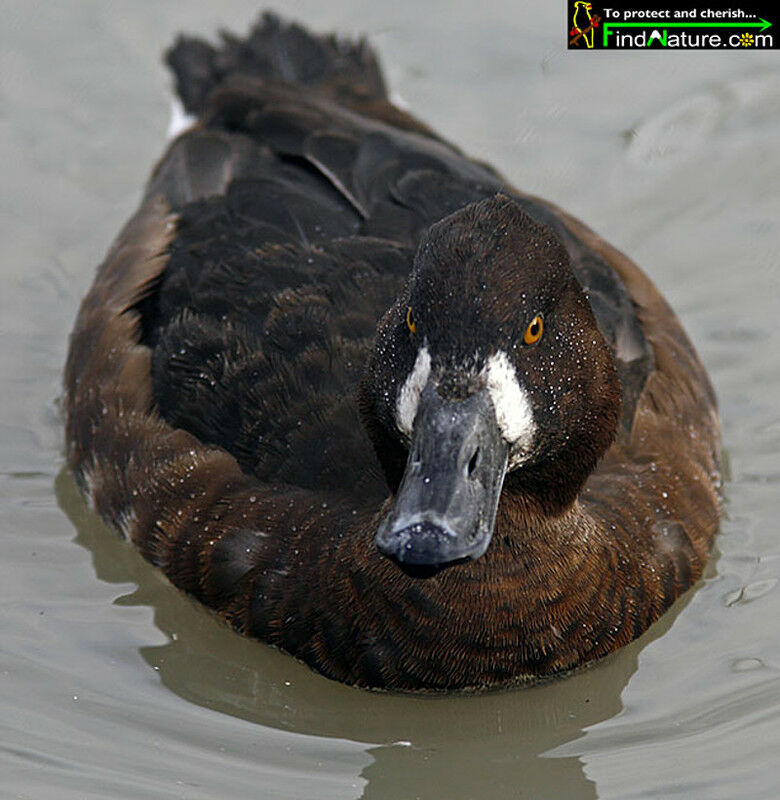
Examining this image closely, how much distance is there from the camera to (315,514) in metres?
6.34

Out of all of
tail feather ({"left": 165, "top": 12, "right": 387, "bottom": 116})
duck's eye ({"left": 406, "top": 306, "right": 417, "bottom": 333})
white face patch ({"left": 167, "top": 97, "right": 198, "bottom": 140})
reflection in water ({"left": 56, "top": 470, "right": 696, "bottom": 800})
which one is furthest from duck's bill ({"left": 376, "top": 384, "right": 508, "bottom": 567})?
white face patch ({"left": 167, "top": 97, "right": 198, "bottom": 140})

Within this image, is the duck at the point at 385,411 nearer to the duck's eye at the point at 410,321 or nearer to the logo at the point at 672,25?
the duck's eye at the point at 410,321

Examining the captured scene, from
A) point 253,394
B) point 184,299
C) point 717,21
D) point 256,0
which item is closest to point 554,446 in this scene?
point 253,394

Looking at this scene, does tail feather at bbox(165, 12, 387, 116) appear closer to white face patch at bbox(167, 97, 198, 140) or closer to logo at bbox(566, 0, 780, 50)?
white face patch at bbox(167, 97, 198, 140)

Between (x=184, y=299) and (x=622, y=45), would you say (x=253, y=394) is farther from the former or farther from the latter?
(x=622, y=45)

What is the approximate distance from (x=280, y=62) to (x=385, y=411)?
394cm

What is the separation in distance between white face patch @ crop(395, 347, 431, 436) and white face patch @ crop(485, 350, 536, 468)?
0.21m

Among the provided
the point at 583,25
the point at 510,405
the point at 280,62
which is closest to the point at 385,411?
the point at 510,405

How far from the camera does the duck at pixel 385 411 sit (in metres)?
5.46

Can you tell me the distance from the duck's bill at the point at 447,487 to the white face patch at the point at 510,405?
4cm

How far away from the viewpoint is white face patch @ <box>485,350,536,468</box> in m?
5.39

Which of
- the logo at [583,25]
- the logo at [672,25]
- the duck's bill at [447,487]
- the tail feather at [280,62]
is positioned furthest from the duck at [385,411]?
the logo at [583,25]

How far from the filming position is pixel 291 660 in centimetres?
645

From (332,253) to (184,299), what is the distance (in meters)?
0.70
